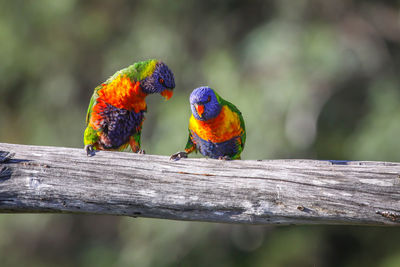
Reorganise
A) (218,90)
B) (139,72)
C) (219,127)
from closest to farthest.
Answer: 1. (219,127)
2. (139,72)
3. (218,90)

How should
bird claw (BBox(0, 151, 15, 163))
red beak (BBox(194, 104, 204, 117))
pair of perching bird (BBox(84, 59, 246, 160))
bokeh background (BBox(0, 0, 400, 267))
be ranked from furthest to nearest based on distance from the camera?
bokeh background (BBox(0, 0, 400, 267))
pair of perching bird (BBox(84, 59, 246, 160))
red beak (BBox(194, 104, 204, 117))
bird claw (BBox(0, 151, 15, 163))

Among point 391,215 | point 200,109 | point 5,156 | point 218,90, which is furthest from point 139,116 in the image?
point 218,90

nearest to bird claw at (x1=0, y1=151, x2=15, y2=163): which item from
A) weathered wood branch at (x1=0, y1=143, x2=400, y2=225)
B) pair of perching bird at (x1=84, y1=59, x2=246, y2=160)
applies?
weathered wood branch at (x1=0, y1=143, x2=400, y2=225)

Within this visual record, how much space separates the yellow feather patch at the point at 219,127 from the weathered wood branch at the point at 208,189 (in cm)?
95

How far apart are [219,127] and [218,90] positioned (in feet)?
10.4

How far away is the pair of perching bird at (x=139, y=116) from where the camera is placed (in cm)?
323

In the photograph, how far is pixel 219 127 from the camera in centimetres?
323

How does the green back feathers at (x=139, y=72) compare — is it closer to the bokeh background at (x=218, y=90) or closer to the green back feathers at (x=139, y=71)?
the green back feathers at (x=139, y=71)

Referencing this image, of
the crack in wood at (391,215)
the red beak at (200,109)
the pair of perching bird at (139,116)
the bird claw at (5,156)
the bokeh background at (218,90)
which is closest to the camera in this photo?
the crack in wood at (391,215)

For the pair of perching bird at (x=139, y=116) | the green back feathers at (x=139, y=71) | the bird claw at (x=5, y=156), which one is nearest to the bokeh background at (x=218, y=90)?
the pair of perching bird at (x=139, y=116)

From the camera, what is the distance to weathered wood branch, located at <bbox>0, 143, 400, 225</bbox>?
2.11 metres

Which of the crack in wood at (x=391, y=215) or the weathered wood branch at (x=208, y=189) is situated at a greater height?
the weathered wood branch at (x=208, y=189)

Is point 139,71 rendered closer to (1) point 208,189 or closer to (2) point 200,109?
(2) point 200,109

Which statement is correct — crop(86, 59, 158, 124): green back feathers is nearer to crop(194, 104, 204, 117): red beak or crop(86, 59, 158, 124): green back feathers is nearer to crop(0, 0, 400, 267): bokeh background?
crop(194, 104, 204, 117): red beak
